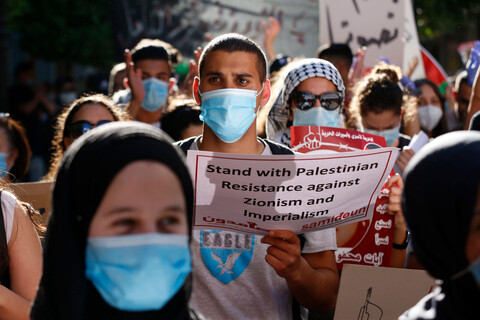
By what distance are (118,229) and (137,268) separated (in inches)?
4.6

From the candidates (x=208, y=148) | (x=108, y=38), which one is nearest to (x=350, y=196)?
(x=208, y=148)

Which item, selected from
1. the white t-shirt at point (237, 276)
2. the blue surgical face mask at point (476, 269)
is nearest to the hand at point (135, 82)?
the white t-shirt at point (237, 276)

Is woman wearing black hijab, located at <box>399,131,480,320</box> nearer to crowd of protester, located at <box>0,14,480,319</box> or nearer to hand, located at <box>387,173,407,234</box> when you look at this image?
crowd of protester, located at <box>0,14,480,319</box>

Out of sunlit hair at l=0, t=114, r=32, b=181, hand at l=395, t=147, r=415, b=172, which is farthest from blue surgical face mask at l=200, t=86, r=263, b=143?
sunlit hair at l=0, t=114, r=32, b=181

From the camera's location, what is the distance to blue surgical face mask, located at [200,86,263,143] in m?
3.08

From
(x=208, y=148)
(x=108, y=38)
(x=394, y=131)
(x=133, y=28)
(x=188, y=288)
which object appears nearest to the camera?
(x=188, y=288)

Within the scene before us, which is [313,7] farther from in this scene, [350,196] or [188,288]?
[188,288]

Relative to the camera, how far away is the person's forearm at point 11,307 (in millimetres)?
2473

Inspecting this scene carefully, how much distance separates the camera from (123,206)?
178 cm

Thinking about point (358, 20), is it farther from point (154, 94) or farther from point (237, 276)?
point (237, 276)

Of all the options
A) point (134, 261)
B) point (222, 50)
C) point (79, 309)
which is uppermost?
point (222, 50)

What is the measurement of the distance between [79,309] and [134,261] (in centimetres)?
22

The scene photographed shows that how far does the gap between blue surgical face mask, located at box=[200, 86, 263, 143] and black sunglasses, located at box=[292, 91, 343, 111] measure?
0.88 metres

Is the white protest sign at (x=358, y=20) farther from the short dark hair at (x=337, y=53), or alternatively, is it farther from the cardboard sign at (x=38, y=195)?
the cardboard sign at (x=38, y=195)
